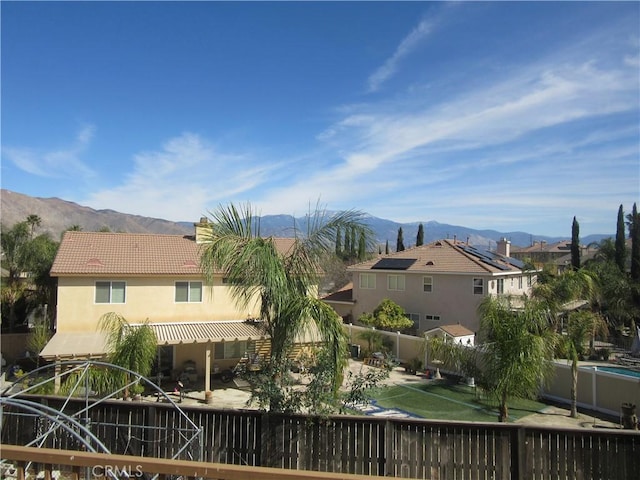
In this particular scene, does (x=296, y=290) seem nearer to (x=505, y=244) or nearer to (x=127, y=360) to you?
(x=127, y=360)

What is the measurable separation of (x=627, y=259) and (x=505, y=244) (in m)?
20.7

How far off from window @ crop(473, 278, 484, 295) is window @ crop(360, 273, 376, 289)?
8.26 metres

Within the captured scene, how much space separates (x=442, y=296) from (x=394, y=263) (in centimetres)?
522

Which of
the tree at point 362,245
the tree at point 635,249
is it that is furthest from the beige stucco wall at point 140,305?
the tree at point 635,249

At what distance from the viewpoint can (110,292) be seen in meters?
20.5

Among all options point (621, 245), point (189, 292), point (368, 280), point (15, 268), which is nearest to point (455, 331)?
point (368, 280)

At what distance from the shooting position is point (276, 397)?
750 cm

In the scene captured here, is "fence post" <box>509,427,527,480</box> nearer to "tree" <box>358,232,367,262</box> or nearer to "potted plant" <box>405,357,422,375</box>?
"tree" <box>358,232,367,262</box>

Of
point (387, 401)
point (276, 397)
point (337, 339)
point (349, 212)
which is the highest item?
point (349, 212)

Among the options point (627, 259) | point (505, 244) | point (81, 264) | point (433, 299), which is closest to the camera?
point (81, 264)

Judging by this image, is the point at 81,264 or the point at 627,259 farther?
the point at 627,259

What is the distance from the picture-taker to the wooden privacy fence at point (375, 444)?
22.5 feet

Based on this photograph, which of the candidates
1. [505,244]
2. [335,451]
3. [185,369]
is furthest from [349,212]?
[505,244]

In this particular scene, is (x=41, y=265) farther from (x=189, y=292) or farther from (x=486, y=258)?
(x=486, y=258)
